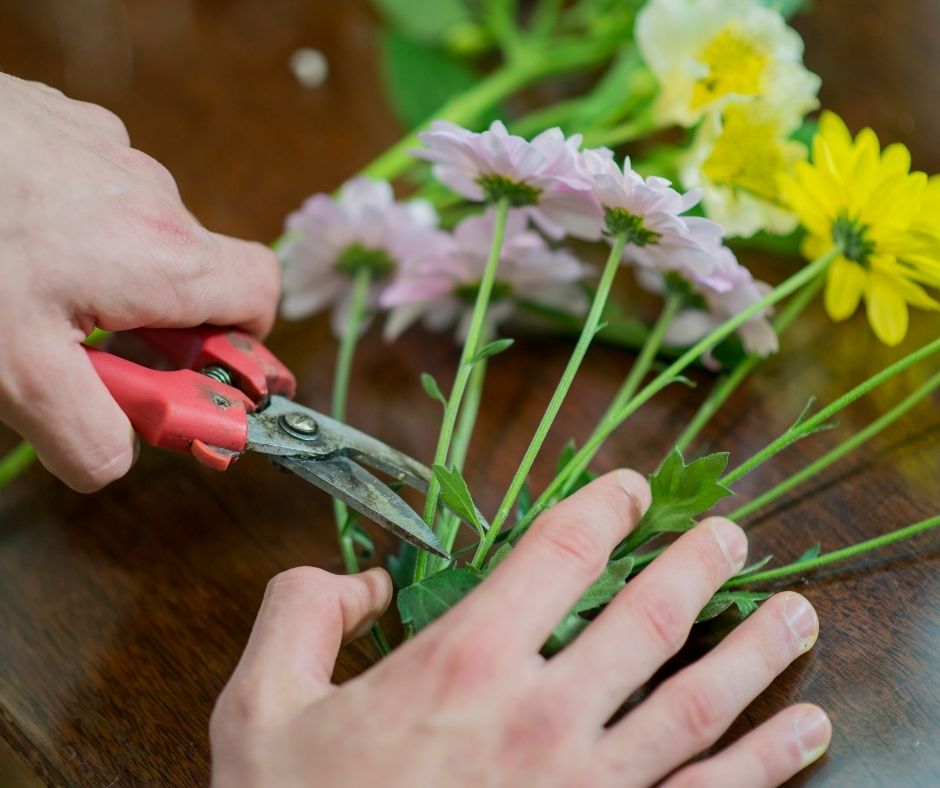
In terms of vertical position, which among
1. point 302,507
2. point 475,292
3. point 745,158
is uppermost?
point 745,158

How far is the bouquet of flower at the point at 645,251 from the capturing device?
51cm

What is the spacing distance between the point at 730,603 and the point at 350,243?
0.32 metres

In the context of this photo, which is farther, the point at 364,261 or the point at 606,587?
the point at 364,261

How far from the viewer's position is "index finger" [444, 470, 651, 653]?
43 centimetres

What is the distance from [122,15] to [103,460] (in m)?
0.57

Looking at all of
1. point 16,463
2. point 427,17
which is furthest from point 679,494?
point 427,17

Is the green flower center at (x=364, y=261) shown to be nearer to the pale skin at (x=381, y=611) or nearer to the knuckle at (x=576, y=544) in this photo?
the pale skin at (x=381, y=611)

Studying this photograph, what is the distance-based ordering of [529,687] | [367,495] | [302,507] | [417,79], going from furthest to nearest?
[417,79] → [302,507] → [367,495] → [529,687]

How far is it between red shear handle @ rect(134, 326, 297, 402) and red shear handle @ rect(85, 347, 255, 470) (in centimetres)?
4

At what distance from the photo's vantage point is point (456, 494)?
48cm

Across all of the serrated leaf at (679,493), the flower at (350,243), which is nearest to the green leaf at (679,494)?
the serrated leaf at (679,493)

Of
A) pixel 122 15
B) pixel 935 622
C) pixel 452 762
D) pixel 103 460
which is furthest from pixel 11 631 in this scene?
pixel 122 15

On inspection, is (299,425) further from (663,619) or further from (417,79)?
(417,79)

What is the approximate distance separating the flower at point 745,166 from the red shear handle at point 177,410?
297 mm
